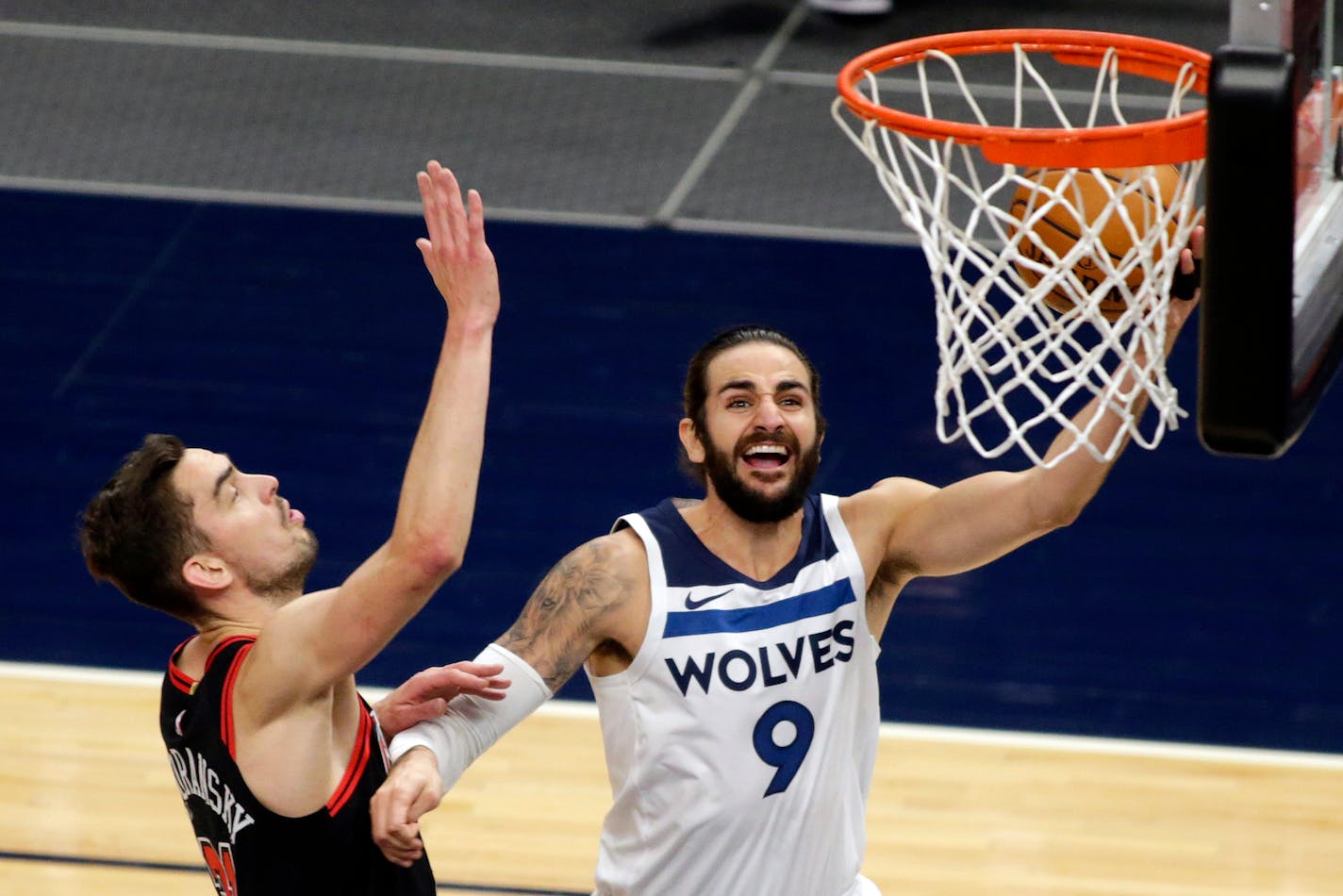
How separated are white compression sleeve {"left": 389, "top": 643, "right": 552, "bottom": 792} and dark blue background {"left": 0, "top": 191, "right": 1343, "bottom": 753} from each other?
9.68 ft

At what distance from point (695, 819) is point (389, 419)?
4960mm

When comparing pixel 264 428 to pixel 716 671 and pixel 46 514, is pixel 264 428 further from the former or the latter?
pixel 716 671

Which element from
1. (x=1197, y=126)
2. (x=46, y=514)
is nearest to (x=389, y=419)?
(x=46, y=514)

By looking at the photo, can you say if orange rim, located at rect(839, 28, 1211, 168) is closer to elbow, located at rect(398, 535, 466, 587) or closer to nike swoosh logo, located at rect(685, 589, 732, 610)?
nike swoosh logo, located at rect(685, 589, 732, 610)

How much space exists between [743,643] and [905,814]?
92.7 inches

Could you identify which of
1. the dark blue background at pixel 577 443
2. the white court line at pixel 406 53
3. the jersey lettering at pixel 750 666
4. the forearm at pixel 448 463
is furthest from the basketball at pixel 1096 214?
the white court line at pixel 406 53

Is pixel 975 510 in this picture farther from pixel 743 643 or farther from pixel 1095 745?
pixel 1095 745

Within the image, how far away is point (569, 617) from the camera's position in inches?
164

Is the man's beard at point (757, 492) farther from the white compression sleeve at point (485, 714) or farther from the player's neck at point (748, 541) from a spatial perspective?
the white compression sleeve at point (485, 714)

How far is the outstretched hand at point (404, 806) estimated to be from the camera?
3678mm

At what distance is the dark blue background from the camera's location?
23.6 ft

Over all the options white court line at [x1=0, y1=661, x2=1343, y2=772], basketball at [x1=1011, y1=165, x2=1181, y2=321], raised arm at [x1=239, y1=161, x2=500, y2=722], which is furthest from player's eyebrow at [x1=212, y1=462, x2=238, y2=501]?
white court line at [x1=0, y1=661, x2=1343, y2=772]

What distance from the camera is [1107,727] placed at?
6812mm

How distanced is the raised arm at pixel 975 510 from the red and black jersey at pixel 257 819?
119 cm
